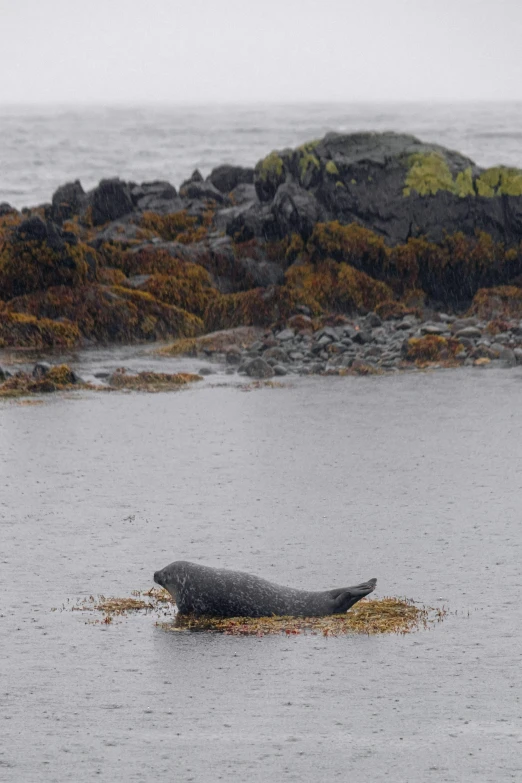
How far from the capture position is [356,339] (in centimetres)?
3025

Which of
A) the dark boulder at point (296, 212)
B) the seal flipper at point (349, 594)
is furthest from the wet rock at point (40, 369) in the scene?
the seal flipper at point (349, 594)

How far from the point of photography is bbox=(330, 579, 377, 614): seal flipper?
1032 centimetres

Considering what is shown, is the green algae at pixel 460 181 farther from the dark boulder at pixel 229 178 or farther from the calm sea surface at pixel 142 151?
the calm sea surface at pixel 142 151

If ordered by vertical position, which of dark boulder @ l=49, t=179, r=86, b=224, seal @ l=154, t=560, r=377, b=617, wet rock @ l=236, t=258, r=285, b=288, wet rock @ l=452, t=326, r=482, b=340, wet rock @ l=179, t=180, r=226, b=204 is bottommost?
wet rock @ l=452, t=326, r=482, b=340

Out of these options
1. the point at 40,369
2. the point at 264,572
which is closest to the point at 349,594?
the point at 264,572

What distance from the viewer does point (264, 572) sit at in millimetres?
12320

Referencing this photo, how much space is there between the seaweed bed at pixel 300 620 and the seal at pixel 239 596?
0.08 metres

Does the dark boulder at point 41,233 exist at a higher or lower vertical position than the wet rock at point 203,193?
lower

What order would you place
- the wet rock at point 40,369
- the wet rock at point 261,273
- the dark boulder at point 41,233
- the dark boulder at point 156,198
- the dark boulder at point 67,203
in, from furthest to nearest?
the dark boulder at point 156,198 → the dark boulder at point 67,203 → the wet rock at point 261,273 → the dark boulder at point 41,233 → the wet rock at point 40,369

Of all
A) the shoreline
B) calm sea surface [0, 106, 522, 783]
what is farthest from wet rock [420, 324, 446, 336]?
calm sea surface [0, 106, 522, 783]

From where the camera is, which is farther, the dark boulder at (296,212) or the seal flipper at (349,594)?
the dark boulder at (296,212)

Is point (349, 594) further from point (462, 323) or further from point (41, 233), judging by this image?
point (41, 233)

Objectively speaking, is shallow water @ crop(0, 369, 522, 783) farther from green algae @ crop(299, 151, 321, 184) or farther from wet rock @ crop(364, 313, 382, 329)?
green algae @ crop(299, 151, 321, 184)

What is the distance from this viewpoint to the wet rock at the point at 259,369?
27359 mm
